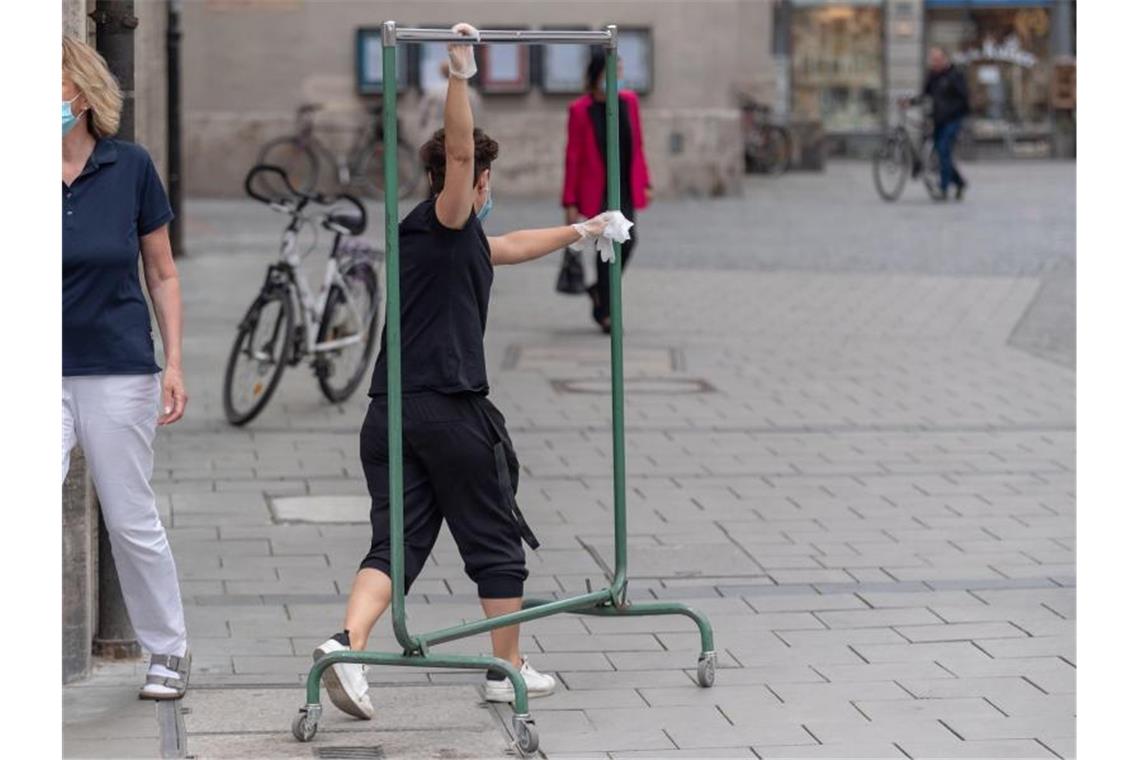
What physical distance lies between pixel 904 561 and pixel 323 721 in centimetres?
268

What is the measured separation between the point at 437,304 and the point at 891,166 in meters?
20.1

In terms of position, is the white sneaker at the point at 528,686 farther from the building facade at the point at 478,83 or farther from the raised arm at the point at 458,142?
the building facade at the point at 478,83

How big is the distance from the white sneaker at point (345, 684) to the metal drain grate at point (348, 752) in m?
0.16

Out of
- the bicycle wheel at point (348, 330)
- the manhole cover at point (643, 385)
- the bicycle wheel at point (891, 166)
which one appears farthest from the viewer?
the bicycle wheel at point (891, 166)

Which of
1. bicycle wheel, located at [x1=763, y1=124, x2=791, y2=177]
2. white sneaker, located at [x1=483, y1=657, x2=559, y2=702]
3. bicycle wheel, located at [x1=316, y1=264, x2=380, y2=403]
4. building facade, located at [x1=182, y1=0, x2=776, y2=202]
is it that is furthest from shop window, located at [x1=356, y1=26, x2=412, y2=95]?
white sneaker, located at [x1=483, y1=657, x2=559, y2=702]

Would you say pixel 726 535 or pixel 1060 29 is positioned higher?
pixel 1060 29

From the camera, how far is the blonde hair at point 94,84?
5355 millimetres

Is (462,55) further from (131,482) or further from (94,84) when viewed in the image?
(131,482)

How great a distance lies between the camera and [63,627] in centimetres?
589

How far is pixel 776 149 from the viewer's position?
30.0 m

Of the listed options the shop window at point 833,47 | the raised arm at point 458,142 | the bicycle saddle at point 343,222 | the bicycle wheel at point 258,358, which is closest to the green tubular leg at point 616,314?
the raised arm at point 458,142

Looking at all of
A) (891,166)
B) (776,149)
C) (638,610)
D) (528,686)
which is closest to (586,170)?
(638,610)

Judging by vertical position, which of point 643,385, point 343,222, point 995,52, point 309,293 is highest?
point 995,52

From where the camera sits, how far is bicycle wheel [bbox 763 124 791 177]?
29906 millimetres
